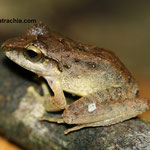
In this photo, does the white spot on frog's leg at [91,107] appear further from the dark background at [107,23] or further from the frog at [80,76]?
the dark background at [107,23]

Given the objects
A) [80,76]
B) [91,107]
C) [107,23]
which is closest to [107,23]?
[107,23]

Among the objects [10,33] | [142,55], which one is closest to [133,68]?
[142,55]

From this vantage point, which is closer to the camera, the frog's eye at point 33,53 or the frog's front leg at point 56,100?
the frog's eye at point 33,53

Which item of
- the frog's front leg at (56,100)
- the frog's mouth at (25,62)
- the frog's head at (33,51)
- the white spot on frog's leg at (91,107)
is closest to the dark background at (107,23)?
the frog's head at (33,51)

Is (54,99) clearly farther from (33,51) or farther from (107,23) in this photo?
(107,23)

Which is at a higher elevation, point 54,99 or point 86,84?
point 86,84

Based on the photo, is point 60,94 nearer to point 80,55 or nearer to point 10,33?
point 80,55
